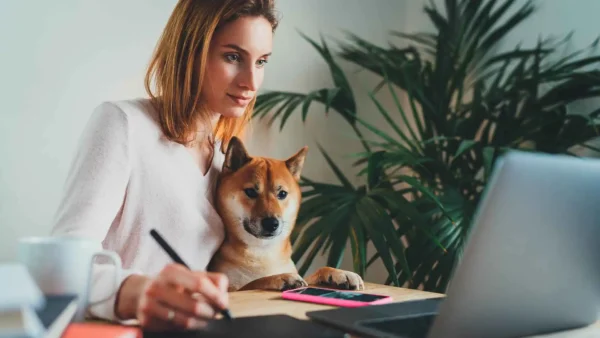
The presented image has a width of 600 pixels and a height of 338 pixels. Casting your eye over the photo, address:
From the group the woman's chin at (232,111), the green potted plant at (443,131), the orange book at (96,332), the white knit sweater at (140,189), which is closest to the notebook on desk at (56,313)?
the orange book at (96,332)

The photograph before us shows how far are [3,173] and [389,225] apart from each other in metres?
1.01

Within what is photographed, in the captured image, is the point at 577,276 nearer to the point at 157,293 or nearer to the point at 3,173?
the point at 157,293

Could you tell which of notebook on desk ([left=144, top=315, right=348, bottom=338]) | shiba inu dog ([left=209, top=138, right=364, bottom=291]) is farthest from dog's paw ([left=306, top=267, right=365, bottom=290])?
notebook on desk ([left=144, top=315, right=348, bottom=338])

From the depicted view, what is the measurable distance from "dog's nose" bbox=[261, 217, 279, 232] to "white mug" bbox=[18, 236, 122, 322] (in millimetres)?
520

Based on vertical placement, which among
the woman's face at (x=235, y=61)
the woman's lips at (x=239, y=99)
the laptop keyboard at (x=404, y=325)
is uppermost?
the woman's face at (x=235, y=61)

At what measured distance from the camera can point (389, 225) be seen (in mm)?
1587

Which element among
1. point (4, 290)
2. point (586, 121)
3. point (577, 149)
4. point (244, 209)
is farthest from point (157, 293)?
point (577, 149)

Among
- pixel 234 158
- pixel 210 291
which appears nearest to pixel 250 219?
pixel 234 158

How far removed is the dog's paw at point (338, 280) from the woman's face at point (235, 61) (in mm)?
376

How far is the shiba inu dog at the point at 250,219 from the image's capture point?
117cm

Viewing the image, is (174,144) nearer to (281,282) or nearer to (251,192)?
(251,192)

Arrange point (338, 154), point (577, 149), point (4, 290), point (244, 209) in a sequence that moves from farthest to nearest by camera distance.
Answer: point (338, 154), point (577, 149), point (244, 209), point (4, 290)

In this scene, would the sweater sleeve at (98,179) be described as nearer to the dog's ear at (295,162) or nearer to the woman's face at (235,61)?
the woman's face at (235,61)

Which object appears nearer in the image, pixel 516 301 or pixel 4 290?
pixel 4 290
